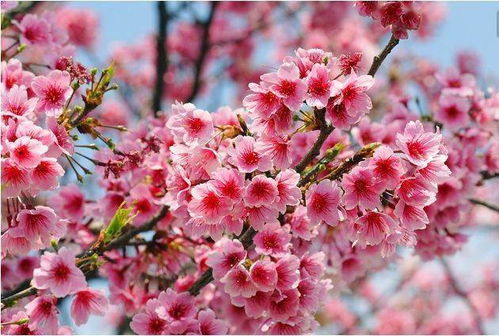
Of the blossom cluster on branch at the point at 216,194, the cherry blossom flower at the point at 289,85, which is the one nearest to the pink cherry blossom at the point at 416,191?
the blossom cluster on branch at the point at 216,194

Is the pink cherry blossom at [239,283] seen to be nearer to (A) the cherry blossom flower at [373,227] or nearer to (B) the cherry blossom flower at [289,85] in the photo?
(A) the cherry blossom flower at [373,227]

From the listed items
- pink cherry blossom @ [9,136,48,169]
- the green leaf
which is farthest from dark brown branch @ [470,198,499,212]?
pink cherry blossom @ [9,136,48,169]

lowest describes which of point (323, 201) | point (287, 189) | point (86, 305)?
point (86, 305)

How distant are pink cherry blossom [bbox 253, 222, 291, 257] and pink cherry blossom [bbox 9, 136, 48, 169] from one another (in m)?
1.01

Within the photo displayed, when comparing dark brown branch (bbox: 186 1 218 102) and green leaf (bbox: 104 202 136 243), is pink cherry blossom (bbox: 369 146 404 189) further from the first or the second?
dark brown branch (bbox: 186 1 218 102)

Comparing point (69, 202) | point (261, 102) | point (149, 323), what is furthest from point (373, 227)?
point (69, 202)

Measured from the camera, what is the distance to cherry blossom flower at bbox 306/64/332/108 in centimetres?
265

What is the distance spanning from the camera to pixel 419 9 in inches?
114

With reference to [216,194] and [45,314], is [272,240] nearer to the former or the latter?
[216,194]

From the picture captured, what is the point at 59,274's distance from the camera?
2.78 m

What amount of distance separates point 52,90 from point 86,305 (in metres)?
1.01

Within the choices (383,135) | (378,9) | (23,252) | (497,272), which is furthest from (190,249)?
(497,272)

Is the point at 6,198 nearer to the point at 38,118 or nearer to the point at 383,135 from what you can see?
the point at 38,118

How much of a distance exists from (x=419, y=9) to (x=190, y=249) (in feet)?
5.83
